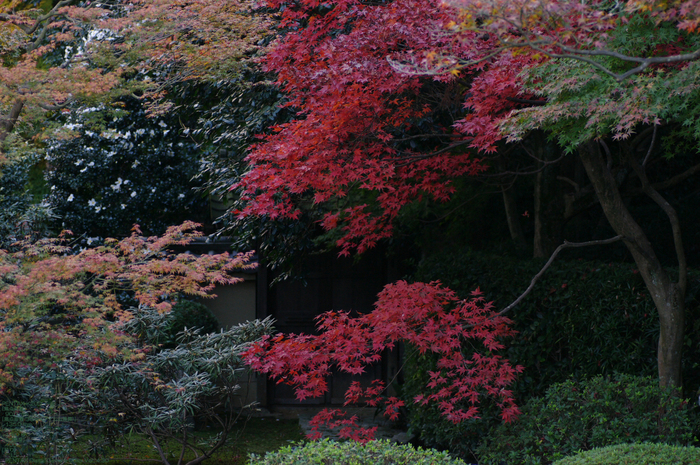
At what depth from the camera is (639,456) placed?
12.2ft

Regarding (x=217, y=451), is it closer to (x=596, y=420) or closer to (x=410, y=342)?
(x=410, y=342)

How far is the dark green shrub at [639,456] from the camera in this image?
143 inches

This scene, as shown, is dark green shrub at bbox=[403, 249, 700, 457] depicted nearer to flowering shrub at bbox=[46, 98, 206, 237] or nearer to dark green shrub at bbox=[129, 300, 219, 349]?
dark green shrub at bbox=[129, 300, 219, 349]

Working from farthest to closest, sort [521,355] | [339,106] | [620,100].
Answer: [521,355]
[339,106]
[620,100]

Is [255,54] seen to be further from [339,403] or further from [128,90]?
[339,403]

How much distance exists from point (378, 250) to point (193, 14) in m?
4.29

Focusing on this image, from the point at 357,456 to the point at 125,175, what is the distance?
834 cm

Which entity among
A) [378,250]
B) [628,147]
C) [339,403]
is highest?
[628,147]

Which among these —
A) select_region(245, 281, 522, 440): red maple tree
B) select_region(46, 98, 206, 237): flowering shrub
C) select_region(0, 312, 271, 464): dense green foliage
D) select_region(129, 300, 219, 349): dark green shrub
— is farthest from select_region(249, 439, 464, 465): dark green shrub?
select_region(46, 98, 206, 237): flowering shrub

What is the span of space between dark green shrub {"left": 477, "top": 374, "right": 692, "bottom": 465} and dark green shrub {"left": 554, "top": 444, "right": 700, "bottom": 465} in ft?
1.55

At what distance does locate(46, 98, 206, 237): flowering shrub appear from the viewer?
10.4m

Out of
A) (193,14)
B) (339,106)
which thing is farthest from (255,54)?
(339,106)

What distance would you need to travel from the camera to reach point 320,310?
32.4ft

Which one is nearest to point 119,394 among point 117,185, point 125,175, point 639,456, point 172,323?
point 172,323
